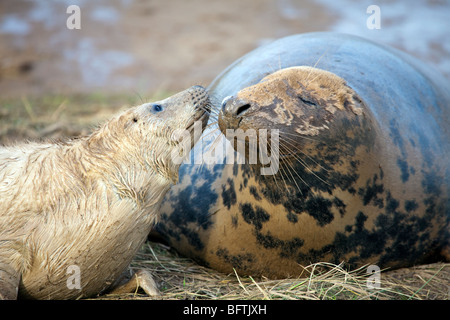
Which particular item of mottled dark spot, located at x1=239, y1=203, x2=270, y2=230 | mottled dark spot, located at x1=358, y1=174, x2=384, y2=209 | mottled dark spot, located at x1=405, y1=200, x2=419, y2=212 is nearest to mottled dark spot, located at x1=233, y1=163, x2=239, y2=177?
mottled dark spot, located at x1=239, y1=203, x2=270, y2=230

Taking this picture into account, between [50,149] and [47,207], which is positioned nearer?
[47,207]

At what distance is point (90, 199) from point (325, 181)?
1.21 m

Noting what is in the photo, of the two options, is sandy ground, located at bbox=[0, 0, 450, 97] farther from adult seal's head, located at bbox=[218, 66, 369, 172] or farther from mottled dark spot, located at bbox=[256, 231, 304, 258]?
adult seal's head, located at bbox=[218, 66, 369, 172]

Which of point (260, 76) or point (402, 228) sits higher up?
point (260, 76)

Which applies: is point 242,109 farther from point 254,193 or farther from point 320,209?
point 320,209

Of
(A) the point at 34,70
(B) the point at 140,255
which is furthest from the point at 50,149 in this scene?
(A) the point at 34,70

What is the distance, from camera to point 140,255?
3.88 metres

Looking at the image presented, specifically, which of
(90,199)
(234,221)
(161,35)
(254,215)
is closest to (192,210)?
(234,221)

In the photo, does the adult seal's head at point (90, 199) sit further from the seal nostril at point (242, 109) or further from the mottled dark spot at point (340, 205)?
the mottled dark spot at point (340, 205)

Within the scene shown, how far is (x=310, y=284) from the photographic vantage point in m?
3.07

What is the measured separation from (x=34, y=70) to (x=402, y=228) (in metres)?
8.96

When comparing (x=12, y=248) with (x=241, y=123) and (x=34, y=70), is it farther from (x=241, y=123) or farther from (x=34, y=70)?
(x=34, y=70)

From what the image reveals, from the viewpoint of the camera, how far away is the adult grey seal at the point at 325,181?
2.96m

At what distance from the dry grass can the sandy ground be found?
5.98m
